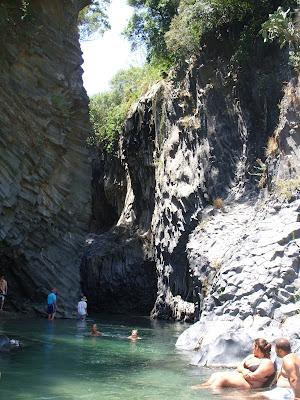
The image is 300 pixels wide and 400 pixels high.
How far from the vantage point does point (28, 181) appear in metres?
23.6

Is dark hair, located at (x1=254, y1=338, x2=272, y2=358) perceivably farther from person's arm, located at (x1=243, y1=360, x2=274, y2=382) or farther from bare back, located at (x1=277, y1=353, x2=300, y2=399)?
bare back, located at (x1=277, y1=353, x2=300, y2=399)

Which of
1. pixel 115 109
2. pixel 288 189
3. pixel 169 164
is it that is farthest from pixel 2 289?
pixel 115 109

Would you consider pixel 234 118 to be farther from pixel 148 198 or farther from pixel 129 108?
pixel 129 108

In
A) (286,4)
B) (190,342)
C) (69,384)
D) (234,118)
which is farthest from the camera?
(234,118)

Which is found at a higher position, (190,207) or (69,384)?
(190,207)

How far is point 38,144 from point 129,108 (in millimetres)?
11313

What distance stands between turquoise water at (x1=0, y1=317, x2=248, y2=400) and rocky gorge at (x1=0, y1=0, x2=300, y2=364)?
113 inches

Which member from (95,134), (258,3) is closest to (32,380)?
(258,3)

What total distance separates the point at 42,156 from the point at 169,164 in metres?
5.80

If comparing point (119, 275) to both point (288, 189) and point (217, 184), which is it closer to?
point (217, 184)

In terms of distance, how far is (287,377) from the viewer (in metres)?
8.41

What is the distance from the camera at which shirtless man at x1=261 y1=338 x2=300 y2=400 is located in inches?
321

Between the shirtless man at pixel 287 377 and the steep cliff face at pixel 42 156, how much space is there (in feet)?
51.0

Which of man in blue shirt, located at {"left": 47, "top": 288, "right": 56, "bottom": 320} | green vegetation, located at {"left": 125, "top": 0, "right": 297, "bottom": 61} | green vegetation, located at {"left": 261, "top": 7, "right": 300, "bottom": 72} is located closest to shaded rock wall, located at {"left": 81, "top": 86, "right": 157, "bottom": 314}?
green vegetation, located at {"left": 125, "top": 0, "right": 297, "bottom": 61}
